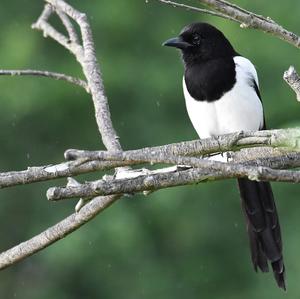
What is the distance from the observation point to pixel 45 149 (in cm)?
796

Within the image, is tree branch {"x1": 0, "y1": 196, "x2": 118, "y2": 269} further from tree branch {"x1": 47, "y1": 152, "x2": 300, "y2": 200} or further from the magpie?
the magpie

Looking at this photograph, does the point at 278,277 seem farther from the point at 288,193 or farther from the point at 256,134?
the point at 288,193

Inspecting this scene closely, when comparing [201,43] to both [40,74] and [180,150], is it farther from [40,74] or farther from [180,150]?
[180,150]

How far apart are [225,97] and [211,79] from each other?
3.6 inches

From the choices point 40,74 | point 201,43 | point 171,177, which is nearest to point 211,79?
point 201,43

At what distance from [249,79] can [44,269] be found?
443 centimetres

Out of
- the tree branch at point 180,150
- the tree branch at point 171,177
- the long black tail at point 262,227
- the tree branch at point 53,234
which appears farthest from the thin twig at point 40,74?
the long black tail at point 262,227

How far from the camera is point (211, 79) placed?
152 inches

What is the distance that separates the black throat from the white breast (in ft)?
0.07

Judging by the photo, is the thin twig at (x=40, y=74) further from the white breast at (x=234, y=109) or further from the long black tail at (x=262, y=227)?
the long black tail at (x=262, y=227)

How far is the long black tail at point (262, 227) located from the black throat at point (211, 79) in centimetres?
38

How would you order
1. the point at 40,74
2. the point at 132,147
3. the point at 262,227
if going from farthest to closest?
the point at 132,147, the point at 262,227, the point at 40,74

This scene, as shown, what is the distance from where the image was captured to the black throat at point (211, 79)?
12.6 ft

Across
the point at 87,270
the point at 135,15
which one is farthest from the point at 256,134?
the point at 135,15
